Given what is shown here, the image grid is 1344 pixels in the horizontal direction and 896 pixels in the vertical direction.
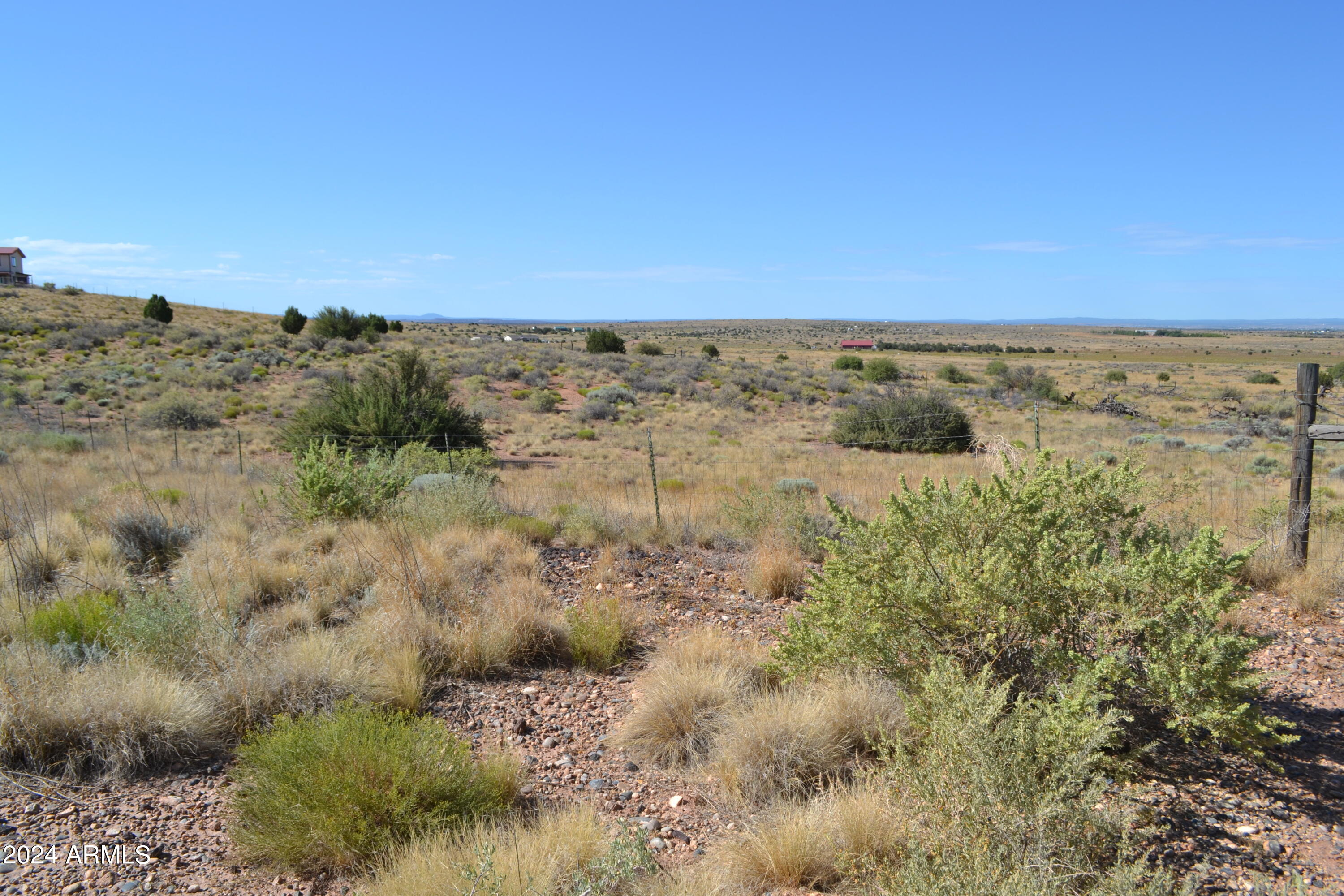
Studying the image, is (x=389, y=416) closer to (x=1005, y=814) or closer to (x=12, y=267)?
(x=1005, y=814)

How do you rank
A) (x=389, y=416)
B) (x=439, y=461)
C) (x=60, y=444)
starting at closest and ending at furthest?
1. (x=439, y=461)
2. (x=389, y=416)
3. (x=60, y=444)

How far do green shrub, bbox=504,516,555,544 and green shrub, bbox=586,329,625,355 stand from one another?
40.7 metres

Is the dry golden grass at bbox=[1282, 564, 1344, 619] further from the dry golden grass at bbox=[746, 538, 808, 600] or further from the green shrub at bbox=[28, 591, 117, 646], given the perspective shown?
the green shrub at bbox=[28, 591, 117, 646]

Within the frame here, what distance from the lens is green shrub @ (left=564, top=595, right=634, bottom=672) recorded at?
6.18 meters

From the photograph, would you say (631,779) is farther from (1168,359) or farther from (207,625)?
(1168,359)

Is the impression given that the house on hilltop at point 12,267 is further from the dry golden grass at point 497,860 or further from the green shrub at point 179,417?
the dry golden grass at point 497,860

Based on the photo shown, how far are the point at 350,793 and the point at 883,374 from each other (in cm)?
4488

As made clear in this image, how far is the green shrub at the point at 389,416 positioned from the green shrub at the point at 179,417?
8609 millimetres

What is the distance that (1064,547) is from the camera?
4.51 metres

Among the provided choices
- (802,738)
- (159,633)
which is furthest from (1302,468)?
(159,633)

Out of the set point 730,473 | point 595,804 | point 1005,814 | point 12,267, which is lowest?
point 730,473

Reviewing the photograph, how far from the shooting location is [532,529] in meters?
9.70

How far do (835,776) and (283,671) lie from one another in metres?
3.49

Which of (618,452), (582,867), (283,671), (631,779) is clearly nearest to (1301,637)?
(631,779)
